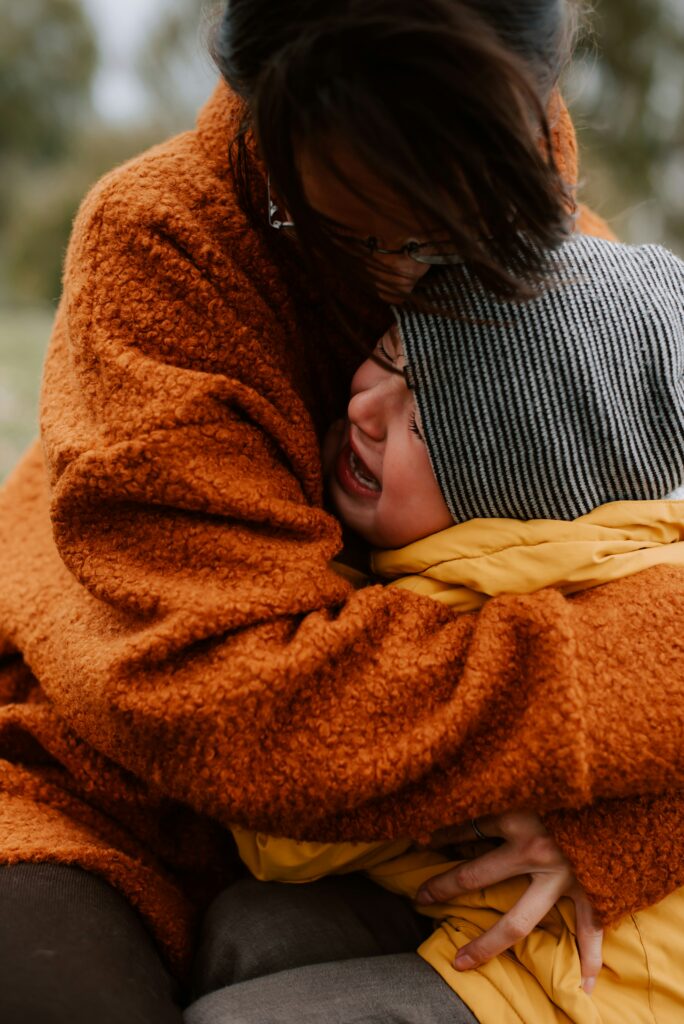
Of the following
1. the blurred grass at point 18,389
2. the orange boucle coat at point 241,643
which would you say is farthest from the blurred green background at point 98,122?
the orange boucle coat at point 241,643

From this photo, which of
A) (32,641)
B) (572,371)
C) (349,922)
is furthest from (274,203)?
(349,922)

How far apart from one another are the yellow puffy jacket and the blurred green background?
5.76ft

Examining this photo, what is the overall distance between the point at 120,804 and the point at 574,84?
1.17 meters

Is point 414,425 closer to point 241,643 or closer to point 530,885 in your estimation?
point 241,643

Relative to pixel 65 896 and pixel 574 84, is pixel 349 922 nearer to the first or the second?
pixel 65 896

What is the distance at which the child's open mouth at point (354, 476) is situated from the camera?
4.33 feet

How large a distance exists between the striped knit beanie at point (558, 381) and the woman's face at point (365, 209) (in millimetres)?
73

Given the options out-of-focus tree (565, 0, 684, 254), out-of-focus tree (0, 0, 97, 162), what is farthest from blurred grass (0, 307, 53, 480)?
out-of-focus tree (0, 0, 97, 162)

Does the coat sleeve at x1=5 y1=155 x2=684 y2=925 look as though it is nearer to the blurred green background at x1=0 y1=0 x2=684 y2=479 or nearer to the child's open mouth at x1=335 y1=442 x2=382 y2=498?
the child's open mouth at x1=335 y1=442 x2=382 y2=498

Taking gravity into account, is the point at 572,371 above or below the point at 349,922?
above

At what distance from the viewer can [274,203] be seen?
1173 millimetres

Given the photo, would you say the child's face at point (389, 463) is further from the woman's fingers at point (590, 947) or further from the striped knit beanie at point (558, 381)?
the woman's fingers at point (590, 947)

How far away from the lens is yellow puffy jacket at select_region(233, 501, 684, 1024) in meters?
1.14

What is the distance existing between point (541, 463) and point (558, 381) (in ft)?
0.34
